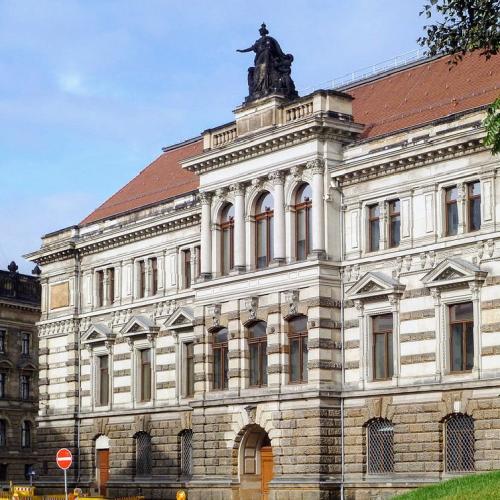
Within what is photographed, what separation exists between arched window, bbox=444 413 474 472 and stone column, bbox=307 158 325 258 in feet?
27.4

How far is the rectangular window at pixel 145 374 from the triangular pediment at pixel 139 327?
40.3 inches

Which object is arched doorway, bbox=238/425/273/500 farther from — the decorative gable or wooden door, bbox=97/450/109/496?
wooden door, bbox=97/450/109/496

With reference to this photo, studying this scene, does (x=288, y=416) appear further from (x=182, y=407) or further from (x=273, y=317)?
(x=182, y=407)

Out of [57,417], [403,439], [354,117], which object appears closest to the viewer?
[403,439]

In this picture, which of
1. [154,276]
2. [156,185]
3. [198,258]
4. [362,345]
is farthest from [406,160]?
[156,185]

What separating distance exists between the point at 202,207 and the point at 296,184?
621 centimetres

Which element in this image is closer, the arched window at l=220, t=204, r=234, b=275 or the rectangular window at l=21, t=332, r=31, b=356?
the arched window at l=220, t=204, r=234, b=275

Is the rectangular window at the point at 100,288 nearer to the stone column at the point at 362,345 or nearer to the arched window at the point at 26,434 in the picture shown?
the stone column at the point at 362,345

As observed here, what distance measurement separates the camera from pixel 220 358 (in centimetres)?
5641

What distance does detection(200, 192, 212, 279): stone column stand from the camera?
187ft

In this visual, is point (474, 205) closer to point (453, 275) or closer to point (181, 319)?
point (453, 275)

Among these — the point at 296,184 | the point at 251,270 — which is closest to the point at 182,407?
the point at 251,270

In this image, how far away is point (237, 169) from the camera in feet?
183

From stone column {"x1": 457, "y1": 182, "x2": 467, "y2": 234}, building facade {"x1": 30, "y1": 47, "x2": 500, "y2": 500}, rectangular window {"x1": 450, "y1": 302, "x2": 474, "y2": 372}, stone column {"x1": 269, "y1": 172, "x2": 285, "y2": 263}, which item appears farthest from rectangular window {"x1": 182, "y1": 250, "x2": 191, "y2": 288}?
stone column {"x1": 457, "y1": 182, "x2": 467, "y2": 234}
